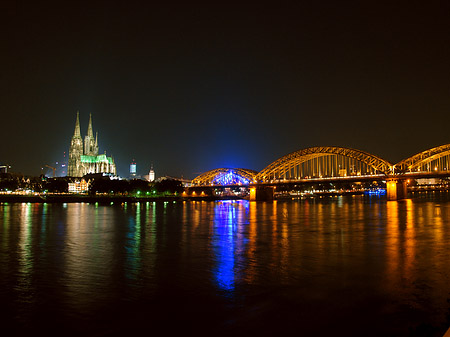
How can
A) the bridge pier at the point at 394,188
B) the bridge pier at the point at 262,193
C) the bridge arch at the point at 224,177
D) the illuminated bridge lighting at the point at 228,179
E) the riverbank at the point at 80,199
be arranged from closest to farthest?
the bridge pier at the point at 394,188
the riverbank at the point at 80,199
the bridge pier at the point at 262,193
the bridge arch at the point at 224,177
the illuminated bridge lighting at the point at 228,179

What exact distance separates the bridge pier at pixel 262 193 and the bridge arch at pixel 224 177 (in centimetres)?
1382

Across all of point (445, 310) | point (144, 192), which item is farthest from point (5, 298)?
point (144, 192)

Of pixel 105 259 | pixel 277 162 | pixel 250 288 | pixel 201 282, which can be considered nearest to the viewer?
pixel 250 288

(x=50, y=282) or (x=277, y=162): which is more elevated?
(x=277, y=162)

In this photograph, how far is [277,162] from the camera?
12056 cm

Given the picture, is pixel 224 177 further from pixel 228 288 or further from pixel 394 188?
pixel 228 288

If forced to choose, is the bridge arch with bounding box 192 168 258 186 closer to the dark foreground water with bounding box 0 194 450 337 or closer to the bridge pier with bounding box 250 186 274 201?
the bridge pier with bounding box 250 186 274 201

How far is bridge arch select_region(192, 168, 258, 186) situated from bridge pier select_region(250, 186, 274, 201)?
45.3 feet

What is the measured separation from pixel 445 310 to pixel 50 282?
41.8ft

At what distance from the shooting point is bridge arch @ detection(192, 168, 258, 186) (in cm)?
13488

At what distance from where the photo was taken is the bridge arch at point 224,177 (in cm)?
13488

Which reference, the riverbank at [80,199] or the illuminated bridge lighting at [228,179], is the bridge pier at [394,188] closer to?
the illuminated bridge lighting at [228,179]

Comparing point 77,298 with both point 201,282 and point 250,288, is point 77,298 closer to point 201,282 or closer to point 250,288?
point 201,282

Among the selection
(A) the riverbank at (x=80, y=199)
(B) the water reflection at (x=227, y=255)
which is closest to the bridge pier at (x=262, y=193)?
(A) the riverbank at (x=80, y=199)
